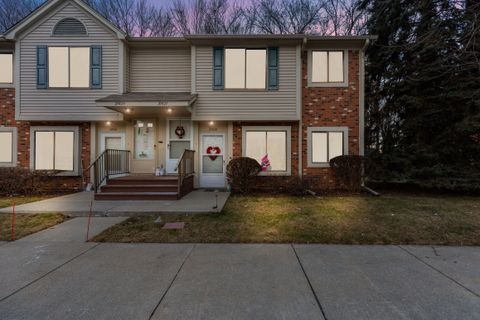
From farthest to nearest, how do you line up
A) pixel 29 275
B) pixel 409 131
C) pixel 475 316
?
pixel 409 131
pixel 29 275
pixel 475 316

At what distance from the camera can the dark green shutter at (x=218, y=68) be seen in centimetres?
1017

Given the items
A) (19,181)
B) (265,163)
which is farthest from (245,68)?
(19,181)

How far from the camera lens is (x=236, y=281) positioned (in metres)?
3.23

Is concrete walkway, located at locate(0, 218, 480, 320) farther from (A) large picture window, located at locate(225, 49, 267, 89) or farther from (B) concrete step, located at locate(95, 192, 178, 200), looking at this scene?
(A) large picture window, located at locate(225, 49, 267, 89)

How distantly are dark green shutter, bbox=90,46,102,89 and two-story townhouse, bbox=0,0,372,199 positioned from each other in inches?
1.5

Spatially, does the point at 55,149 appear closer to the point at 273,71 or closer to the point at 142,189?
the point at 142,189

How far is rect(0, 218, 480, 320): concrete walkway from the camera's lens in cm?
261

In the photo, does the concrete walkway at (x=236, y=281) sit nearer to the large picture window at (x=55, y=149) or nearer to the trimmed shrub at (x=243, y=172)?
the trimmed shrub at (x=243, y=172)

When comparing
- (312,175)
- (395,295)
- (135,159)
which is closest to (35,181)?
(135,159)

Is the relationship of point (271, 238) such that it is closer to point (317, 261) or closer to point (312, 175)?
point (317, 261)

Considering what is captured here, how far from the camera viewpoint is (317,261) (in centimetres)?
386

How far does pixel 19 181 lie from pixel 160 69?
6633 mm

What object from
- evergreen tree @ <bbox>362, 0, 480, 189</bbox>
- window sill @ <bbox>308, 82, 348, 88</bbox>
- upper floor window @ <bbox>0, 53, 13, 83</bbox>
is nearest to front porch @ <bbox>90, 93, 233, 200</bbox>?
window sill @ <bbox>308, 82, 348, 88</bbox>

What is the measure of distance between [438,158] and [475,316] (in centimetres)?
945
